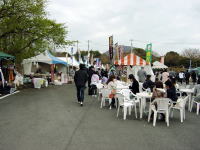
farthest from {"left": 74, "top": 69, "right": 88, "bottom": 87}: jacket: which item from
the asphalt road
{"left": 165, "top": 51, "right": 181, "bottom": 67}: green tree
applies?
{"left": 165, "top": 51, "right": 181, "bottom": 67}: green tree

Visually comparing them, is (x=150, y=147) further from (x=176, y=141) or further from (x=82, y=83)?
(x=82, y=83)

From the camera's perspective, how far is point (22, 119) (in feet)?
25.2

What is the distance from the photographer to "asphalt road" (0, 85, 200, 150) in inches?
199

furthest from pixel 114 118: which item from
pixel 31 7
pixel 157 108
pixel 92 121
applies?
pixel 31 7

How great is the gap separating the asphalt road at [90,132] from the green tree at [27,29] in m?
11.9

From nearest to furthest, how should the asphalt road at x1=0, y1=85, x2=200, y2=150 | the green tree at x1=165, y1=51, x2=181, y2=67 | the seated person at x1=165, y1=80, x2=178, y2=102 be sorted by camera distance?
the asphalt road at x1=0, y1=85, x2=200, y2=150 → the seated person at x1=165, y1=80, x2=178, y2=102 → the green tree at x1=165, y1=51, x2=181, y2=67

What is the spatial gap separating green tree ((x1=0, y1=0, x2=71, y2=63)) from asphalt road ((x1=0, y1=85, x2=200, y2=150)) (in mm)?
→ 11899

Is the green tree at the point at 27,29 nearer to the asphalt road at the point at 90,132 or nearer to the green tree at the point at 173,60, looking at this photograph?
the asphalt road at the point at 90,132

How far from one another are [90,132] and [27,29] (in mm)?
15636

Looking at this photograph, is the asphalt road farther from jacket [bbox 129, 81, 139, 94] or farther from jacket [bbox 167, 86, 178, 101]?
jacket [bbox 129, 81, 139, 94]

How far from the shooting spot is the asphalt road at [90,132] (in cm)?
505

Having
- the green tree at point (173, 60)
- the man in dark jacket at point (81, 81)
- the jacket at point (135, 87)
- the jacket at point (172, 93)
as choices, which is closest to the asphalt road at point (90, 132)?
the jacket at point (172, 93)

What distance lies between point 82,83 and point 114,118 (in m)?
3.14

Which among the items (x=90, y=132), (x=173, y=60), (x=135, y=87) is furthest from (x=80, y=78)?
(x=173, y=60)
